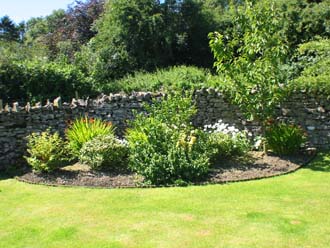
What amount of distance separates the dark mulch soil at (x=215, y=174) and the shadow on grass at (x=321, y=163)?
0.19 m

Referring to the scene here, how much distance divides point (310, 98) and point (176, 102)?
3693mm

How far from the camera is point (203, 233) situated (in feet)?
18.9

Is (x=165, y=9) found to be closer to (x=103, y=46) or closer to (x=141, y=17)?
(x=141, y=17)

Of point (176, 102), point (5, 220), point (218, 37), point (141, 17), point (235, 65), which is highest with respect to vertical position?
point (141, 17)

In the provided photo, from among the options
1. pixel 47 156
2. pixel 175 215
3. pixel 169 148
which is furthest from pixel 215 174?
pixel 47 156

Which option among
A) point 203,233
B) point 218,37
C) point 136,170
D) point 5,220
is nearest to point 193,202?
point 203,233

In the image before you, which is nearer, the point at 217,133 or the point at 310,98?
the point at 217,133

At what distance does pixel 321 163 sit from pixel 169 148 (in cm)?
367

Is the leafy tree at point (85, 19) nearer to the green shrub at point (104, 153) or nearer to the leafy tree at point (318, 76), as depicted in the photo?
the leafy tree at point (318, 76)

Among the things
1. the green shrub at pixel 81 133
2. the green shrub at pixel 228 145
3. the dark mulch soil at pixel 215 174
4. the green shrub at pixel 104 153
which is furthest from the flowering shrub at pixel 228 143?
the green shrub at pixel 81 133

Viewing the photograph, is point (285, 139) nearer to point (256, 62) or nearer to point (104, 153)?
point (256, 62)

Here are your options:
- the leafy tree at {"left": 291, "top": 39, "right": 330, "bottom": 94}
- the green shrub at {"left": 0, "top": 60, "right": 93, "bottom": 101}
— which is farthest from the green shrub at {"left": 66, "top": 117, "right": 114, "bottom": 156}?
the leafy tree at {"left": 291, "top": 39, "right": 330, "bottom": 94}

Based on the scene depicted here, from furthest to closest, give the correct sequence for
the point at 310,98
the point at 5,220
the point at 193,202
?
the point at 310,98 < the point at 193,202 < the point at 5,220

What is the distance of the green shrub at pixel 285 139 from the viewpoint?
9.98 meters
